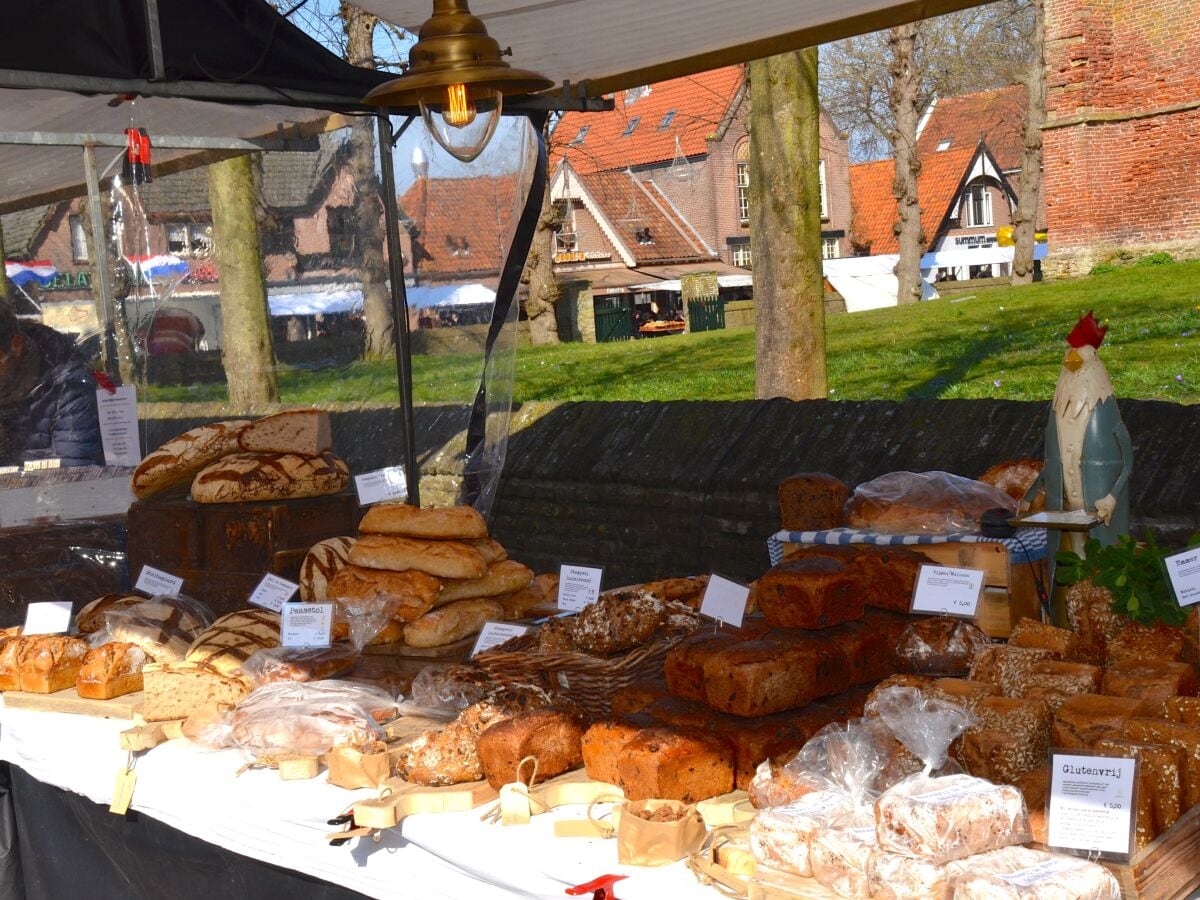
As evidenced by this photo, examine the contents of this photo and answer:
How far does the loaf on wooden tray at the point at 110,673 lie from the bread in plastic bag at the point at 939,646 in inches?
76.7

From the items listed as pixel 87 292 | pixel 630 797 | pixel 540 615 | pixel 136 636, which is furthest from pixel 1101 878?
pixel 87 292

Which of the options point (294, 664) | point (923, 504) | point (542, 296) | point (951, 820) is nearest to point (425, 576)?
point (294, 664)

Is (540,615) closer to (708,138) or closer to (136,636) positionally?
(136,636)

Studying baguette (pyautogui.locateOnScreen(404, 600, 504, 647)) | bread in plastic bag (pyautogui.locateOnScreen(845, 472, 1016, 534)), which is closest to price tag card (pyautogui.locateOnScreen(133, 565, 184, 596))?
baguette (pyautogui.locateOnScreen(404, 600, 504, 647))

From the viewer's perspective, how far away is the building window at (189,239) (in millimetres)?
4465

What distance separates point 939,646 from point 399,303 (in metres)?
2.47

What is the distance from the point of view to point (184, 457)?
419cm

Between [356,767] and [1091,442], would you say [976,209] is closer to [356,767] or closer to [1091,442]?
[1091,442]

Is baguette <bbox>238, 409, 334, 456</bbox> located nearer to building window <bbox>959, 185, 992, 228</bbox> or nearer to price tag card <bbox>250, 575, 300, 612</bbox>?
price tag card <bbox>250, 575, 300, 612</bbox>

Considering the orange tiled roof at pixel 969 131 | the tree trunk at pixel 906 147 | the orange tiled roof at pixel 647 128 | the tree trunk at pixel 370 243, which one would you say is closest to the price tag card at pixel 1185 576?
the tree trunk at pixel 370 243

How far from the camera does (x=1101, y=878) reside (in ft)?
5.73

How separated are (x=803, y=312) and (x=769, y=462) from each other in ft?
5.28

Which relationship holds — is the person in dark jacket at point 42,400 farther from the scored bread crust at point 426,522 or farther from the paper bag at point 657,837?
the paper bag at point 657,837

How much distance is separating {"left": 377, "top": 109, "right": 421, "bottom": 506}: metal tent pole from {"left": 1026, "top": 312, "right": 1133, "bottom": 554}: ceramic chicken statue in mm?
2378
